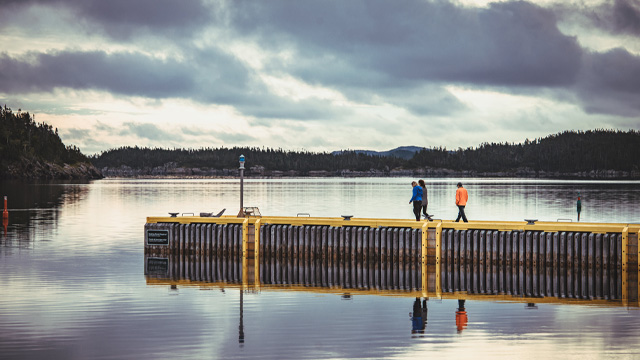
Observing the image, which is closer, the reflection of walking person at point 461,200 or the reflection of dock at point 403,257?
the reflection of dock at point 403,257

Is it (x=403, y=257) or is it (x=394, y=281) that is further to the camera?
(x=403, y=257)

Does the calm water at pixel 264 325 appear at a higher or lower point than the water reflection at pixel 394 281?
lower

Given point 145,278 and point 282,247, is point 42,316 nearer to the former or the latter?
point 145,278

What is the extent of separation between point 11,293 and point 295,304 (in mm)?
11181

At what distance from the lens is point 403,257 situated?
32000mm

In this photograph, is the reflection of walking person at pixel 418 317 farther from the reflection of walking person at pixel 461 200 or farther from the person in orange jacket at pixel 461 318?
the reflection of walking person at pixel 461 200

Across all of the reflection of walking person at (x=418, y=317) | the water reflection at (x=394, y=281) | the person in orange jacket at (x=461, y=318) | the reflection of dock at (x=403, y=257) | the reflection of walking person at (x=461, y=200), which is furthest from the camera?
the reflection of walking person at (x=461, y=200)

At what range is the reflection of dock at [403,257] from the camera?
28.1 metres

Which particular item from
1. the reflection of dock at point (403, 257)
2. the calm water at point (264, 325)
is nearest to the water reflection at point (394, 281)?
the reflection of dock at point (403, 257)

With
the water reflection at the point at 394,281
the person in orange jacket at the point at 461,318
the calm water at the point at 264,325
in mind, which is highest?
the water reflection at the point at 394,281

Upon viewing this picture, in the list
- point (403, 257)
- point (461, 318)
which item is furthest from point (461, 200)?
point (461, 318)

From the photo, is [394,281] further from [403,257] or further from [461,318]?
[461,318]

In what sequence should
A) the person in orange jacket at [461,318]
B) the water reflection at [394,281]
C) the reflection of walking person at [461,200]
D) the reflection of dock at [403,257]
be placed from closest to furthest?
the person in orange jacket at [461,318] → the water reflection at [394,281] → the reflection of dock at [403,257] → the reflection of walking person at [461,200]

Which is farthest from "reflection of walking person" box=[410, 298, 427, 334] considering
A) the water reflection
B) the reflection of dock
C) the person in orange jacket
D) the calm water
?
the reflection of dock
